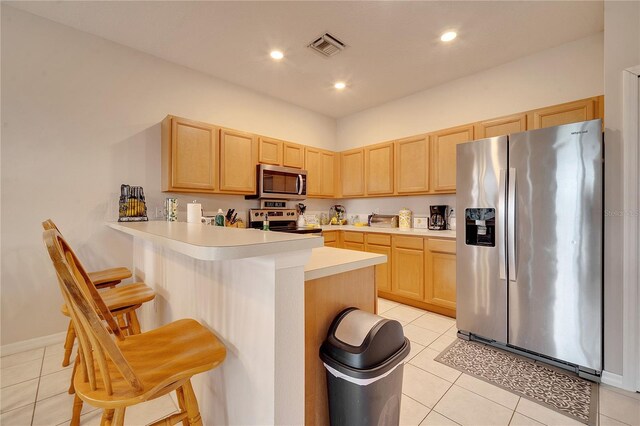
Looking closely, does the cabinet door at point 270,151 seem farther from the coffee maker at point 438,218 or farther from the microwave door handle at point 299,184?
the coffee maker at point 438,218

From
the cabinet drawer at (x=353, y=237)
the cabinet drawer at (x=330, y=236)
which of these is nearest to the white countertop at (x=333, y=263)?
the cabinet drawer at (x=353, y=237)

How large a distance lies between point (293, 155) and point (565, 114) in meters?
3.11

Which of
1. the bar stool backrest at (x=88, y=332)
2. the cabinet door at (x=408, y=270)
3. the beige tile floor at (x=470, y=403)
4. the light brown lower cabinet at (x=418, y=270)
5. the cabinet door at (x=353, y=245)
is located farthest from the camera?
the cabinet door at (x=353, y=245)

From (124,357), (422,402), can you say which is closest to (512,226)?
(422,402)

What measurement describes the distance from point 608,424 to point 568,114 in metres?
2.49

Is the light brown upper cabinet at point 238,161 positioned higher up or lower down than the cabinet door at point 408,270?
higher up

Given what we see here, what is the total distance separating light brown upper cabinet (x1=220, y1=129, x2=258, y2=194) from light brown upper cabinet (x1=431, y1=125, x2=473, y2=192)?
7.56 feet

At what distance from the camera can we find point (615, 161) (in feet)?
6.07

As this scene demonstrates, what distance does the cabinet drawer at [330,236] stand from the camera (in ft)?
13.2

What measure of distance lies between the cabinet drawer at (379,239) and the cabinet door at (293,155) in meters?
1.49

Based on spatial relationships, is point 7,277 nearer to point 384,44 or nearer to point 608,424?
point 384,44

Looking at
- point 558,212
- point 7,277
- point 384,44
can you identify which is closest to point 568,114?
point 558,212

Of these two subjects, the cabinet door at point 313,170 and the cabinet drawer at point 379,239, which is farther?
the cabinet door at point 313,170

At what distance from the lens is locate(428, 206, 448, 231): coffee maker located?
3.52 m
